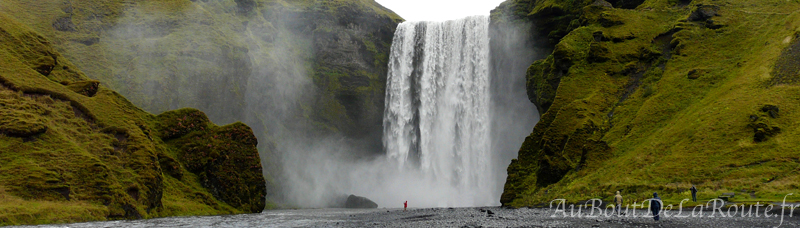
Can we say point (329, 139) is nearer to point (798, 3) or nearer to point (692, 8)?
point (692, 8)

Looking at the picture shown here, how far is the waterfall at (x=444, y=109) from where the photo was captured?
238ft

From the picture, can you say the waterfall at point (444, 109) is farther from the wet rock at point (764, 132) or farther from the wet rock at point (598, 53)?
the wet rock at point (764, 132)

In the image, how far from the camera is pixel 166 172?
4775 cm

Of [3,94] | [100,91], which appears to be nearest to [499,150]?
[100,91]

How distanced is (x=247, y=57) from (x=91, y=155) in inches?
1902

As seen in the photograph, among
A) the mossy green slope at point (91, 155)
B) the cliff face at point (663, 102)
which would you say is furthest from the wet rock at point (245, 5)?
the cliff face at point (663, 102)

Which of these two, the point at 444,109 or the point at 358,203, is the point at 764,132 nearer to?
the point at 444,109

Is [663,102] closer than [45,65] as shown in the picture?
No

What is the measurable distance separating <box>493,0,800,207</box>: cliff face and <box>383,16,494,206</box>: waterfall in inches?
451

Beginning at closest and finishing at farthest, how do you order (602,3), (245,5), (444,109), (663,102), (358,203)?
(663,102) < (602,3) < (358,203) < (444,109) < (245,5)

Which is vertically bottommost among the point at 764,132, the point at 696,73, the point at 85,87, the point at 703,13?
the point at 764,132

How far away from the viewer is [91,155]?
37.5m

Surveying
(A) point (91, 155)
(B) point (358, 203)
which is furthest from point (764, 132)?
(B) point (358, 203)

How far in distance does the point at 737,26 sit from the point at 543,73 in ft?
68.8
